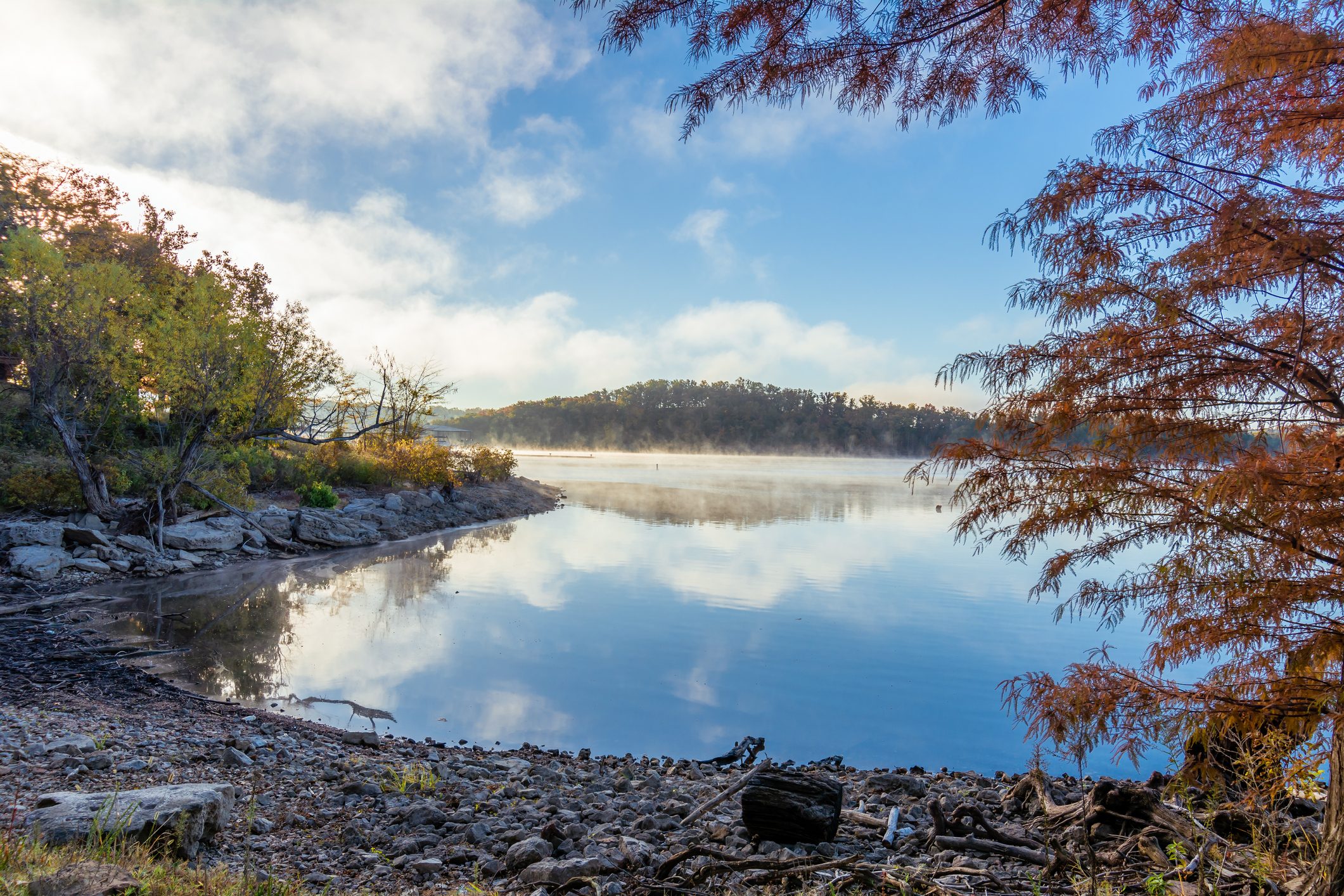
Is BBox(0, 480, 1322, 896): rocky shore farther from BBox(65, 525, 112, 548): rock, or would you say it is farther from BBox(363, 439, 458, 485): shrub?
BBox(363, 439, 458, 485): shrub

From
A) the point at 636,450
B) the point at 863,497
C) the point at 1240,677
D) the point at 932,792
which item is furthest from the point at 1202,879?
the point at 636,450

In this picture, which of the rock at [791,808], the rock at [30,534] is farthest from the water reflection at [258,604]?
the rock at [791,808]

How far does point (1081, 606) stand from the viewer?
389 centimetres

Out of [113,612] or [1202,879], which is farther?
[113,612]

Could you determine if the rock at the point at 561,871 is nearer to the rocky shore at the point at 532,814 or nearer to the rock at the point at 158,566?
the rocky shore at the point at 532,814

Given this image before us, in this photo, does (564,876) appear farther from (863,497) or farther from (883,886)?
(863,497)

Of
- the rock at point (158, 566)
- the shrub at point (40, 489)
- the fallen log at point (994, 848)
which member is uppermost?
the shrub at point (40, 489)

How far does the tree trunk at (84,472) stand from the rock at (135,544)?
47.9 inches

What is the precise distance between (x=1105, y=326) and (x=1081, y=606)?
150cm

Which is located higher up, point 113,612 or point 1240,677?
point 1240,677

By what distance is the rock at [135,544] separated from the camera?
13320 mm

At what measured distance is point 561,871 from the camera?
347cm

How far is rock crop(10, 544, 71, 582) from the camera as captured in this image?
36.7 feet

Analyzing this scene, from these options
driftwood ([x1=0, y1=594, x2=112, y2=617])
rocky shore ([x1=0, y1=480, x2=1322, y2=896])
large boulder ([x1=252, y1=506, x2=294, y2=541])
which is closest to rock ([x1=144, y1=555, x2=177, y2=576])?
driftwood ([x1=0, y1=594, x2=112, y2=617])
